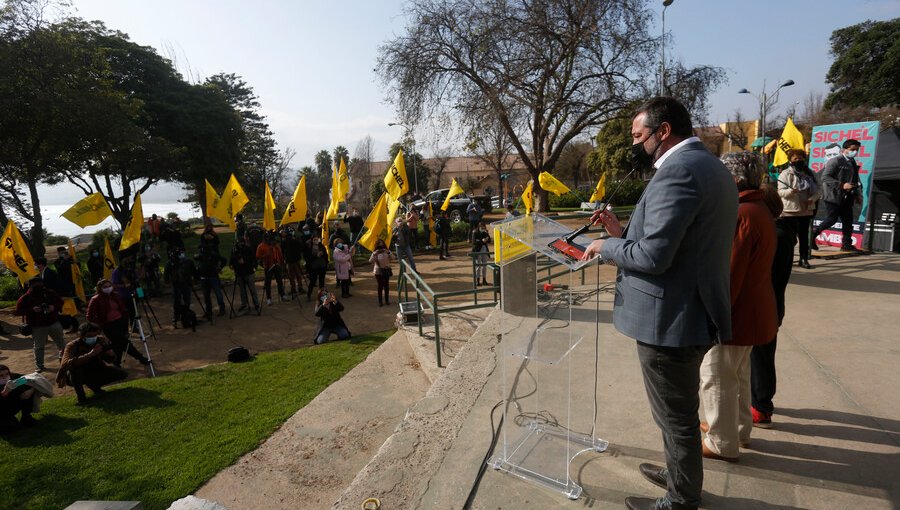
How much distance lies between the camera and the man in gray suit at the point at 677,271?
184 centimetres

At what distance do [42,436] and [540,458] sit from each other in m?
5.91

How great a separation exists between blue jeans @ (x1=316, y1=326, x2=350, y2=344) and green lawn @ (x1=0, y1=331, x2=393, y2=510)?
1.02 metres

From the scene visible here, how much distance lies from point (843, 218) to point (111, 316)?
525 inches

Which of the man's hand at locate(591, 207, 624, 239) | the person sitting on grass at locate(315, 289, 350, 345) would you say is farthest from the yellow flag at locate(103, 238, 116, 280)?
the man's hand at locate(591, 207, 624, 239)

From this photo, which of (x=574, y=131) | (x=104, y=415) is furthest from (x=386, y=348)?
(x=574, y=131)

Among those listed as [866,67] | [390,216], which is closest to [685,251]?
[390,216]

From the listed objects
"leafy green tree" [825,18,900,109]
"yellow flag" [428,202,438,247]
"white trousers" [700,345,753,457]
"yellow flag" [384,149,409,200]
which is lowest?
"yellow flag" [428,202,438,247]

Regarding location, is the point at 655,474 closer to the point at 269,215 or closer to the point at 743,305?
the point at 743,305

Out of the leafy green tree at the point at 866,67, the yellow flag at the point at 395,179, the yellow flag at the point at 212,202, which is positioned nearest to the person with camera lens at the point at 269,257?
the yellow flag at the point at 212,202

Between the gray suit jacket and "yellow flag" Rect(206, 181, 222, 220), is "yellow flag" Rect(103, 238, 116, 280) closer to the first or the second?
"yellow flag" Rect(206, 181, 222, 220)

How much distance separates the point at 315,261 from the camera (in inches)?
450

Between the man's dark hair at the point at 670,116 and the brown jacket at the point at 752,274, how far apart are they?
0.70 m

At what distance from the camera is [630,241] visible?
2002 mm

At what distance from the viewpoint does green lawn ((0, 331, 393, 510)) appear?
415 centimetres
